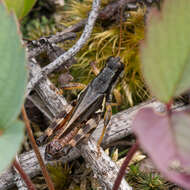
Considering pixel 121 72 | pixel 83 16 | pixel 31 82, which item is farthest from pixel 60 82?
pixel 83 16

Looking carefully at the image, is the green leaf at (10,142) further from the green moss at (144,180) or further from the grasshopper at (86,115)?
the green moss at (144,180)

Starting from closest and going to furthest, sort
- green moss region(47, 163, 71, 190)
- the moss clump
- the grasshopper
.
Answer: the grasshopper, green moss region(47, 163, 71, 190), the moss clump

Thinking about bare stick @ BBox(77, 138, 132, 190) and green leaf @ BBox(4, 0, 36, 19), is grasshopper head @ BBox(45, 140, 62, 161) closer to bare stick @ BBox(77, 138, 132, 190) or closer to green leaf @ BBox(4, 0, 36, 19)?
bare stick @ BBox(77, 138, 132, 190)

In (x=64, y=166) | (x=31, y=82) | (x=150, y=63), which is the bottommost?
(x=64, y=166)

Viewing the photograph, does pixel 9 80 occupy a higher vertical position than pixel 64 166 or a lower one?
higher

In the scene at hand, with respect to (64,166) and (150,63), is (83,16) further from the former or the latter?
(150,63)

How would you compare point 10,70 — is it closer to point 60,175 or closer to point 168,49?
point 168,49

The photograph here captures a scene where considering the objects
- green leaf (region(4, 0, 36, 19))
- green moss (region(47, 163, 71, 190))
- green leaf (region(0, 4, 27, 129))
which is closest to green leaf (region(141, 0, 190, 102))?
green leaf (region(0, 4, 27, 129))
